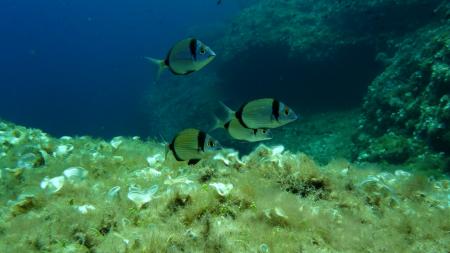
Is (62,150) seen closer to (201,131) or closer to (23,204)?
(23,204)

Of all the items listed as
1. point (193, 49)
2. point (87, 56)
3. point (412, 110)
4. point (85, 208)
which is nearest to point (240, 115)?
point (193, 49)

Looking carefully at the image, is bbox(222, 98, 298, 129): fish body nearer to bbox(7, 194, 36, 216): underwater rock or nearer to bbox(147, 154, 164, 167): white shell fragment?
bbox(147, 154, 164, 167): white shell fragment

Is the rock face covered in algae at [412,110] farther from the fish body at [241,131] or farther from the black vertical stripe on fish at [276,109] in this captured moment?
the black vertical stripe on fish at [276,109]

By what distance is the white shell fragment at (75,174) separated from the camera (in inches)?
185

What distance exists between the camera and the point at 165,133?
25297 millimetres

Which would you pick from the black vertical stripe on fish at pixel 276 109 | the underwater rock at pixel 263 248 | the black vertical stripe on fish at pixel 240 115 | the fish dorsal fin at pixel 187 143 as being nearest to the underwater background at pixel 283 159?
the underwater rock at pixel 263 248

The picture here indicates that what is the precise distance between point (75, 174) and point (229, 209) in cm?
236

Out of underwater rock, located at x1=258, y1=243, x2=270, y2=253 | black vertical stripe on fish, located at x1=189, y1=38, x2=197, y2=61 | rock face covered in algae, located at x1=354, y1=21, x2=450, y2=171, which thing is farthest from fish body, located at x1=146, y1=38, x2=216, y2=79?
rock face covered in algae, located at x1=354, y1=21, x2=450, y2=171

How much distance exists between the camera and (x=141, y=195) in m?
3.83

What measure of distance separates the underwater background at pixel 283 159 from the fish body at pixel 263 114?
27.7 inches

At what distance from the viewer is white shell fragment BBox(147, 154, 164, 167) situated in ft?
17.8

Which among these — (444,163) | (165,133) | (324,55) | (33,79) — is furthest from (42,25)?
(444,163)

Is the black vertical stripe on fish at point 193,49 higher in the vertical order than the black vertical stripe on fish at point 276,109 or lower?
higher

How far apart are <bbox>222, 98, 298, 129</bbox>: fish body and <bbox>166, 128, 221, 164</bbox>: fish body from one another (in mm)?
400
